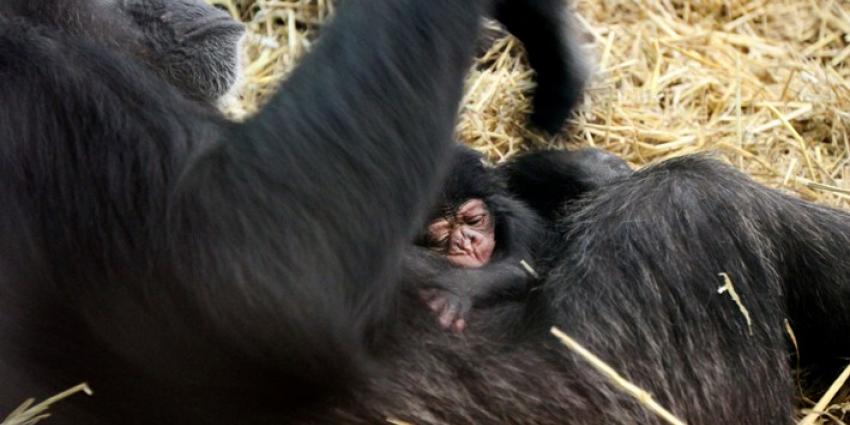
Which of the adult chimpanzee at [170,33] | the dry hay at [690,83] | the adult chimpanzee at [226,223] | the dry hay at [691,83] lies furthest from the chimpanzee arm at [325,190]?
the dry hay at [690,83]

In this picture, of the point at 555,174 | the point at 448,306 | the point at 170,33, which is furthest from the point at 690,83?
the point at 170,33

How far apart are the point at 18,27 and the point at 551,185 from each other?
1883 mm

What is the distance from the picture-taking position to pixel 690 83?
204 inches

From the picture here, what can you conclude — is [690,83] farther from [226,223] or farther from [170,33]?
[226,223]

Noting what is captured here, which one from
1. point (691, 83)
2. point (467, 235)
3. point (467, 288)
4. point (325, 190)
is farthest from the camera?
point (691, 83)

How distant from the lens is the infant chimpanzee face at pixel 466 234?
355 cm

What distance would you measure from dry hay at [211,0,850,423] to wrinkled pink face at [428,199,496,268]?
0.54 metres

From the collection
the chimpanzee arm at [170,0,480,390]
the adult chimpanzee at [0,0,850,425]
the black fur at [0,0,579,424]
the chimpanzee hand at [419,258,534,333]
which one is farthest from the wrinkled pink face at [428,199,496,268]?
the chimpanzee arm at [170,0,480,390]

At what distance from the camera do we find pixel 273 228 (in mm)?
2354

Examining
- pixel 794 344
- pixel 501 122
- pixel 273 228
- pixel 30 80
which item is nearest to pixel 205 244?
pixel 273 228

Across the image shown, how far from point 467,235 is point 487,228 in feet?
0.22

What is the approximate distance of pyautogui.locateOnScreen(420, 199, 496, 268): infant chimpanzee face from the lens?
3.55 m

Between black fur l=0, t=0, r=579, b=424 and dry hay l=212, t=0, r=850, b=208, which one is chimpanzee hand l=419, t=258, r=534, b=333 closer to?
black fur l=0, t=0, r=579, b=424

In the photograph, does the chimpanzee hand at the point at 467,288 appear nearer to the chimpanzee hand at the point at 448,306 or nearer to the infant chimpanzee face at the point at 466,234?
the chimpanzee hand at the point at 448,306
